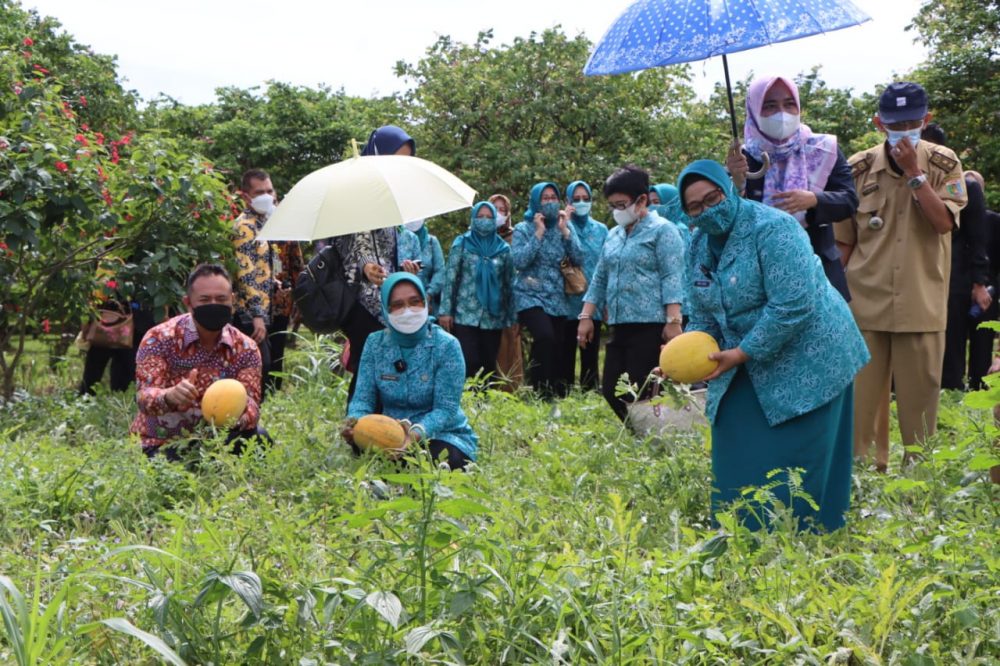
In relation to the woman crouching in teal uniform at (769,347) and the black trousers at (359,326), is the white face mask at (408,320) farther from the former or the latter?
the woman crouching in teal uniform at (769,347)

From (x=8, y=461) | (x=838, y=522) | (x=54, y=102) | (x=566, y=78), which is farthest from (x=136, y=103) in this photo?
(x=838, y=522)

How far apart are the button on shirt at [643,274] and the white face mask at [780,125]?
202cm

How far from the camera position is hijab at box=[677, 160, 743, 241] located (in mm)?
4094

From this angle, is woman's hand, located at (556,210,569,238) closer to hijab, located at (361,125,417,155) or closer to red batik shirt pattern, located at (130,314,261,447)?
hijab, located at (361,125,417,155)

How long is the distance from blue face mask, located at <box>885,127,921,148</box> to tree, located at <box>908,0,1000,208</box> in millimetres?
9909

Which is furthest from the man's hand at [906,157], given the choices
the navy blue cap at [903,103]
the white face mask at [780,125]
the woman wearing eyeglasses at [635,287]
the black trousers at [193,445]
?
the black trousers at [193,445]

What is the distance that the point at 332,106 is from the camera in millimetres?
18469

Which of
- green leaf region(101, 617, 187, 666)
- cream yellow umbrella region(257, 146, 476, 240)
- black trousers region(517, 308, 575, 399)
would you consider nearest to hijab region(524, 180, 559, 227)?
black trousers region(517, 308, 575, 399)

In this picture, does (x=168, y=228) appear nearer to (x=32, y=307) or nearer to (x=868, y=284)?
(x=32, y=307)

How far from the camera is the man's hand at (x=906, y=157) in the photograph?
17.6ft

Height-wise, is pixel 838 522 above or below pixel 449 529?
below

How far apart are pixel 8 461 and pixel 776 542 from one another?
3.45 meters

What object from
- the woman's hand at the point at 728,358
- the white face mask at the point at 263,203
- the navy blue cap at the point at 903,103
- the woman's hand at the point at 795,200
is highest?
the navy blue cap at the point at 903,103

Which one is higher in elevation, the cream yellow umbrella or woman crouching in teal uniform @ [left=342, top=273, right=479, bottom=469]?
the cream yellow umbrella
